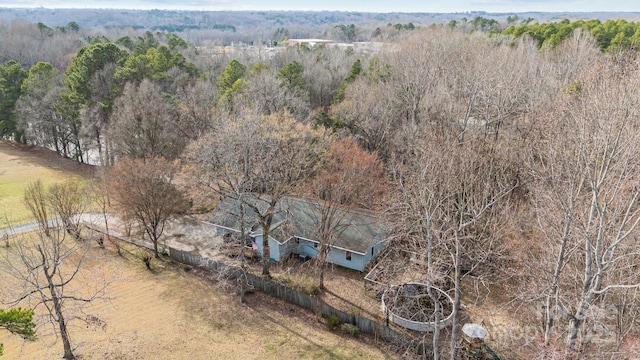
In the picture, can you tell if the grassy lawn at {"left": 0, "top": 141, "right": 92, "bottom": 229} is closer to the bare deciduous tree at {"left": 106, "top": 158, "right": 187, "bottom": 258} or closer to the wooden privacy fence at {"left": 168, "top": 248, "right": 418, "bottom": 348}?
the bare deciduous tree at {"left": 106, "top": 158, "right": 187, "bottom": 258}

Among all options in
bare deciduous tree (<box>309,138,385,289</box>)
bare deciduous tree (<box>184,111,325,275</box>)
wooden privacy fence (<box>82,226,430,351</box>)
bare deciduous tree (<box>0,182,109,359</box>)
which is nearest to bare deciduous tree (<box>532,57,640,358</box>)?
wooden privacy fence (<box>82,226,430,351</box>)

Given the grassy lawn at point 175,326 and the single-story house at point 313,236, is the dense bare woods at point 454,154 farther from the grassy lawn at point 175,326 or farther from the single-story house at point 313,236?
the grassy lawn at point 175,326

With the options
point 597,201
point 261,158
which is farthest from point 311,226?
point 597,201

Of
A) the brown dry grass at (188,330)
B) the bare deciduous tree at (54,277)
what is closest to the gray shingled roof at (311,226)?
the brown dry grass at (188,330)

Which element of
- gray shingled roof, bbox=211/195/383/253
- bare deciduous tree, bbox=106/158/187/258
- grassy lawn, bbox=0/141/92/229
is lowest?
grassy lawn, bbox=0/141/92/229

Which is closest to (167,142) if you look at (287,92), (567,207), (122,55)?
(287,92)
